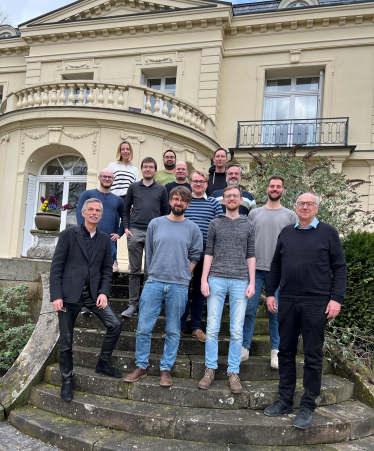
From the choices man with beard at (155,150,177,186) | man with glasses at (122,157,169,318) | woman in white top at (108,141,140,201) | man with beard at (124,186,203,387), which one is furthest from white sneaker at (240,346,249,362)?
woman in white top at (108,141,140,201)

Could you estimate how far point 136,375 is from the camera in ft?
11.1

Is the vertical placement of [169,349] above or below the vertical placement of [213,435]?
above

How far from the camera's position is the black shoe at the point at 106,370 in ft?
11.4

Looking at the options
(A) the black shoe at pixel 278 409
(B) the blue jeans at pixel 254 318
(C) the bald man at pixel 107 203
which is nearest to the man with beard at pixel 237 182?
(B) the blue jeans at pixel 254 318

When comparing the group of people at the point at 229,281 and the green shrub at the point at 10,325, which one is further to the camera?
the green shrub at the point at 10,325

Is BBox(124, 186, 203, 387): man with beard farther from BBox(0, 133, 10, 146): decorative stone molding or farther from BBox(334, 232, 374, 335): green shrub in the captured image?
BBox(0, 133, 10, 146): decorative stone molding

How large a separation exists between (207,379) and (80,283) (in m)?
1.44

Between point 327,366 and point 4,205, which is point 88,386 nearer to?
point 327,366

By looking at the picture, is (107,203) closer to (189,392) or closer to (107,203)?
(107,203)

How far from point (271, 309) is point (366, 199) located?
795 centimetres

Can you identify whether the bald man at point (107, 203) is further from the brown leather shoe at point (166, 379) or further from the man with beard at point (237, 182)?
the brown leather shoe at point (166, 379)

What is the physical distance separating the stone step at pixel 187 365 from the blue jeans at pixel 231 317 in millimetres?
281

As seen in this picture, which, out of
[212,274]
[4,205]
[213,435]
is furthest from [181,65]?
[213,435]

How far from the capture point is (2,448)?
2.89 meters
